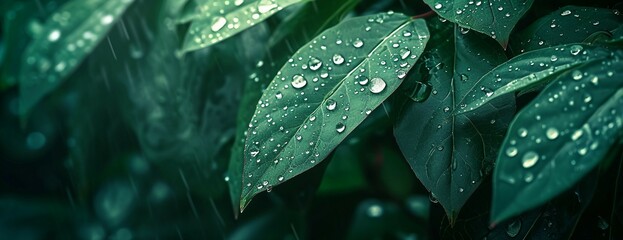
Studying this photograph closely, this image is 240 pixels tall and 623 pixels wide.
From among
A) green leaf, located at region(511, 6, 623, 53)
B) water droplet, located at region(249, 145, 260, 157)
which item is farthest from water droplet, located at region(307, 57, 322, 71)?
green leaf, located at region(511, 6, 623, 53)

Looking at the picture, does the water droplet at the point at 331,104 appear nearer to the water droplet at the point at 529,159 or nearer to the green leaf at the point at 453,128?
the green leaf at the point at 453,128

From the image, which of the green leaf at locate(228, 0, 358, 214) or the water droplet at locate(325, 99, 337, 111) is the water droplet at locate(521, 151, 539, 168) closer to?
the water droplet at locate(325, 99, 337, 111)

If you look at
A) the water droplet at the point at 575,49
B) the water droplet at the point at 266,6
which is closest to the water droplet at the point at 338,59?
the water droplet at the point at 266,6

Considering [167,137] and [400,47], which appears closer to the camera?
[400,47]

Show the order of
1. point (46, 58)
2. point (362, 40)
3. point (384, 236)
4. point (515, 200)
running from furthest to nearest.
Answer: point (384, 236) → point (46, 58) → point (362, 40) → point (515, 200)

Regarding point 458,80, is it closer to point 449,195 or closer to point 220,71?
point 449,195

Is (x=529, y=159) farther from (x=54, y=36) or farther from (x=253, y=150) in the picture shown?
(x=54, y=36)

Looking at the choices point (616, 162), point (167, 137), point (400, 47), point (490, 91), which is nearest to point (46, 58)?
point (167, 137)

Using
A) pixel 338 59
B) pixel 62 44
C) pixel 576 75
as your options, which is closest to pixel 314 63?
pixel 338 59
